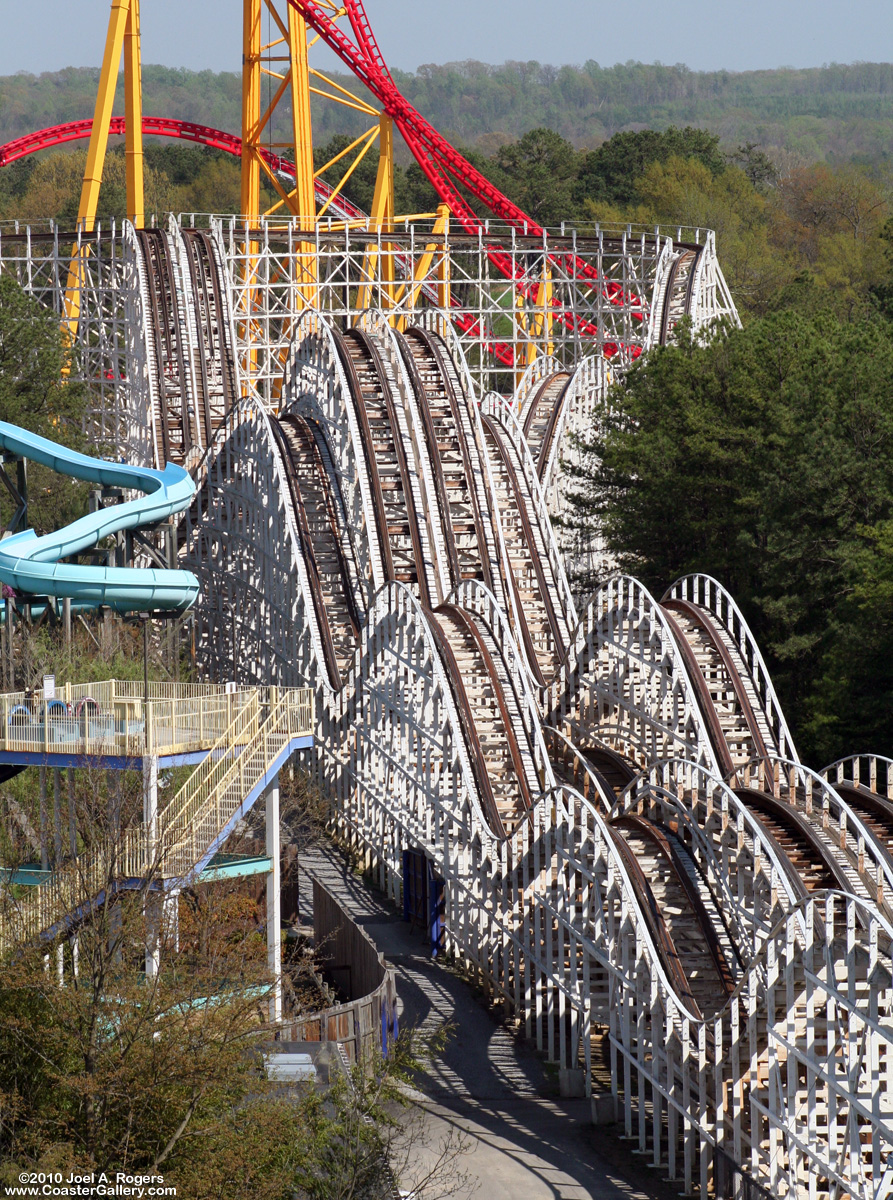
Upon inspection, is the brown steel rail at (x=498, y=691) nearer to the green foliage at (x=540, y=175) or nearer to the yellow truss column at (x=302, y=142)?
the yellow truss column at (x=302, y=142)

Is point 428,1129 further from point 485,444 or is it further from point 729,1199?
point 485,444

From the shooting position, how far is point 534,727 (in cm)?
1855

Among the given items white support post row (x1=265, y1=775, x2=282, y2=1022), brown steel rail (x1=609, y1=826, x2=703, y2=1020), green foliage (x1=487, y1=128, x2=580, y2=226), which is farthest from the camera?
green foliage (x1=487, y1=128, x2=580, y2=226)

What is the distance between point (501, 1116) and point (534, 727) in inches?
210

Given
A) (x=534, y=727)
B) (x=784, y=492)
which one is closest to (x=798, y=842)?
(x=534, y=727)

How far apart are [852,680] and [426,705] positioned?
20.2 feet

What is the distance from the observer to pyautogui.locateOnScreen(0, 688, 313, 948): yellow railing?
12.9 meters

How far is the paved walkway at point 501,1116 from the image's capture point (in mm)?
12727

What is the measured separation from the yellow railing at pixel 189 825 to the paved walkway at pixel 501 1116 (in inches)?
114

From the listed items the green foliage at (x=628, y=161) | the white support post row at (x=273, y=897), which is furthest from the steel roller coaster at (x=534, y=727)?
the green foliage at (x=628, y=161)

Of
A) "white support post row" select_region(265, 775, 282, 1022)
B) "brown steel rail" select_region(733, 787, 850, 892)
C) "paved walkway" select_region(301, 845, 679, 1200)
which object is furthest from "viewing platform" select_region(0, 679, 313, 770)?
"brown steel rail" select_region(733, 787, 850, 892)

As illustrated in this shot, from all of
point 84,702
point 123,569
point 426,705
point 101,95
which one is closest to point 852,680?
point 426,705

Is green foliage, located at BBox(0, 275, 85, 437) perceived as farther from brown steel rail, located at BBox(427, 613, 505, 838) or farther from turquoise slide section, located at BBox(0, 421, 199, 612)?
brown steel rail, located at BBox(427, 613, 505, 838)

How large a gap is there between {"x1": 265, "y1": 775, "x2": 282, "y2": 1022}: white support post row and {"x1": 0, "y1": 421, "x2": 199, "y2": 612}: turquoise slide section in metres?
3.09
